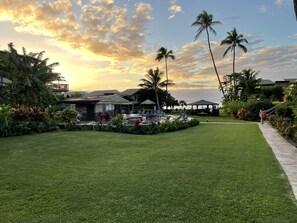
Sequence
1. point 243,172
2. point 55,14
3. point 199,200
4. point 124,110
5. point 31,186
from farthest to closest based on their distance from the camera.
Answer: point 124,110, point 55,14, point 243,172, point 31,186, point 199,200

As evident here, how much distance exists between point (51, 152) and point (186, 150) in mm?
5033

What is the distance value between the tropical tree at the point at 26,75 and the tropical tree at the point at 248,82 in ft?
93.9

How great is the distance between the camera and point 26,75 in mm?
25359

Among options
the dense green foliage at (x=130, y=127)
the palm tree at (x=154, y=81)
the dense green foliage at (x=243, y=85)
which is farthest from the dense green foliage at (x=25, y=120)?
the dense green foliage at (x=243, y=85)

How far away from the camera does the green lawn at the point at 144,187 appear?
3.98 metres

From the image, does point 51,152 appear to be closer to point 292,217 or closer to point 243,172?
point 243,172

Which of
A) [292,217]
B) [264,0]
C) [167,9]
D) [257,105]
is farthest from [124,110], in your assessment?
[292,217]

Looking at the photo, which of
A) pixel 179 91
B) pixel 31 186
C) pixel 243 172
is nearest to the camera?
pixel 31 186

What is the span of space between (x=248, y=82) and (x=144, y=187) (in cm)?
3884

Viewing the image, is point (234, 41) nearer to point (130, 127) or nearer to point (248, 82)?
point (248, 82)

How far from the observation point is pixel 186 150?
9414 mm

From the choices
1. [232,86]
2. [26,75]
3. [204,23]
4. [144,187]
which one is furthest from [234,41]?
[144,187]

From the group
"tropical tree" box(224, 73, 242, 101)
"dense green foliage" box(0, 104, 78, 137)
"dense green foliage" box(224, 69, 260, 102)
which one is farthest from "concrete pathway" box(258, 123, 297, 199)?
"tropical tree" box(224, 73, 242, 101)

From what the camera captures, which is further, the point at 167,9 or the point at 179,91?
the point at 179,91
